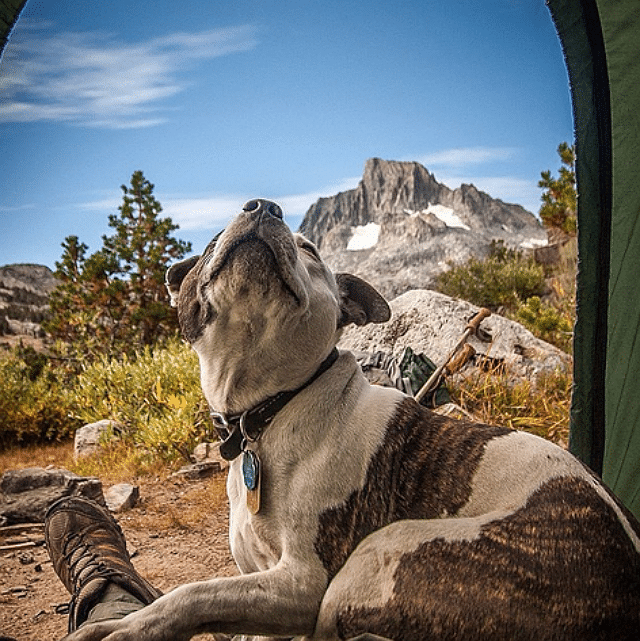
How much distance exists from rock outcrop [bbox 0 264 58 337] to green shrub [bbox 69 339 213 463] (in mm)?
957

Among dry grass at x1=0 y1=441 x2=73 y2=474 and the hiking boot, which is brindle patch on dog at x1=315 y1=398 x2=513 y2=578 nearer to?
the hiking boot

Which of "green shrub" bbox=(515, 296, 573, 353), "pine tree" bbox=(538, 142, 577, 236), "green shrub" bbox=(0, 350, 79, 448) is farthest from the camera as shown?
"pine tree" bbox=(538, 142, 577, 236)

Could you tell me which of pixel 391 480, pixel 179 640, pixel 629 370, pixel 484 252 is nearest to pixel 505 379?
pixel 629 370

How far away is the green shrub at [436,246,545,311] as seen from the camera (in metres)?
6.84

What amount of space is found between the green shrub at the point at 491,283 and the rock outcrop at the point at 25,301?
12.1 feet

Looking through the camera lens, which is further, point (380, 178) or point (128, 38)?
point (380, 178)

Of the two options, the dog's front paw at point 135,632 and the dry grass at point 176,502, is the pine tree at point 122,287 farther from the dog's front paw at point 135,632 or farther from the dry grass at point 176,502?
the dog's front paw at point 135,632

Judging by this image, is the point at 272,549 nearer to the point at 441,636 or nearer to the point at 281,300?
the point at 441,636

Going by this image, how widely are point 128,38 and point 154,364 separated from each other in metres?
2.70

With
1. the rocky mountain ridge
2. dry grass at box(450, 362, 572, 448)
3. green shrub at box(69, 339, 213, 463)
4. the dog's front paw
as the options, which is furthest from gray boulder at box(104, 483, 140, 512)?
the rocky mountain ridge

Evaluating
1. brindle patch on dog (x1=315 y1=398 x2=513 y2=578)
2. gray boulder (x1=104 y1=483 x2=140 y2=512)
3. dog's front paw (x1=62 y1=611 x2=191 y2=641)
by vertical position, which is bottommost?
gray boulder (x1=104 y1=483 x2=140 y2=512)

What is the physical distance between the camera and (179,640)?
1227 millimetres

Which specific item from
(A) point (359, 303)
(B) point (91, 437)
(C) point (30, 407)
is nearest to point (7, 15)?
(A) point (359, 303)

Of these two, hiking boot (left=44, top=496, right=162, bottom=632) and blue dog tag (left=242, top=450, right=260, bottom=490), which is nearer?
blue dog tag (left=242, top=450, right=260, bottom=490)
